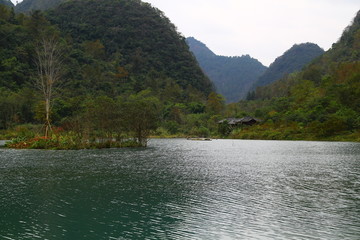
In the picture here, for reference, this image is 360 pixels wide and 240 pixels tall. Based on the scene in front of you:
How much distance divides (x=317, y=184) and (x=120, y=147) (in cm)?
4651

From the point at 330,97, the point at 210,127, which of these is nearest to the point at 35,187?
the point at 330,97

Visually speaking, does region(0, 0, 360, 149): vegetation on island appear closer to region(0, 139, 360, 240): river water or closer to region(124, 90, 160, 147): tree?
region(124, 90, 160, 147): tree

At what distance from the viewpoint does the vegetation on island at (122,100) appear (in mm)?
64500

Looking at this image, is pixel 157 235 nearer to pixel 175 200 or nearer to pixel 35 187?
pixel 175 200

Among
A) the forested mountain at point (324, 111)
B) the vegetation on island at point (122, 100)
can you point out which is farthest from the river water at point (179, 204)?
the forested mountain at point (324, 111)

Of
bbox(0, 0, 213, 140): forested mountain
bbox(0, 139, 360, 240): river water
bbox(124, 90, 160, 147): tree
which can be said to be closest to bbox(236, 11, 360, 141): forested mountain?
bbox(0, 0, 213, 140): forested mountain

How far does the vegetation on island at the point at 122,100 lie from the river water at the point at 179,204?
32893 mm

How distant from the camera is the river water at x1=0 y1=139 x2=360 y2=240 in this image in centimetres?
1378

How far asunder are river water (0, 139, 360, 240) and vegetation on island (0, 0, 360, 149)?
32.9 metres

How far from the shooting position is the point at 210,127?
131625 millimetres

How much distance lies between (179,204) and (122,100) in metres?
120

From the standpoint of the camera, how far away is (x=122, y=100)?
13588 cm

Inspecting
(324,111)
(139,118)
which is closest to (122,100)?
(139,118)

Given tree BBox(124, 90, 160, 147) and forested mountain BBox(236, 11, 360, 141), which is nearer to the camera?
tree BBox(124, 90, 160, 147)
